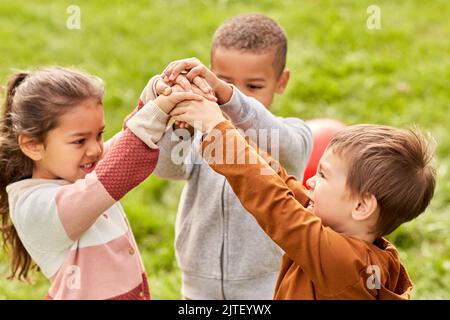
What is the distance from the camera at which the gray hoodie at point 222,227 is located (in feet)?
9.48

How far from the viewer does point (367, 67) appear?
6168mm

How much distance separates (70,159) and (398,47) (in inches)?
174

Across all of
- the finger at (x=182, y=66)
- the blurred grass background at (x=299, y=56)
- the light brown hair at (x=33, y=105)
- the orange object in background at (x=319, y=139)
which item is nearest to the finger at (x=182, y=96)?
the finger at (x=182, y=66)

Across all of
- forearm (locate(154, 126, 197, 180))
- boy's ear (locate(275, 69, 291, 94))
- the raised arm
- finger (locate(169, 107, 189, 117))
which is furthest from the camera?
boy's ear (locate(275, 69, 291, 94))

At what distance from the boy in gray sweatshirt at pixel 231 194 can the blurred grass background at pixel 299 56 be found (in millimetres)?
1400

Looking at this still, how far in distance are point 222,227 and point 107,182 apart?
0.63 meters

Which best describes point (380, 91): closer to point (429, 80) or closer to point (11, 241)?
point (429, 80)

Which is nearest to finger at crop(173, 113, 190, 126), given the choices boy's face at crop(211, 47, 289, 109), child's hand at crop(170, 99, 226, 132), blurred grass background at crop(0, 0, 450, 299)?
child's hand at crop(170, 99, 226, 132)

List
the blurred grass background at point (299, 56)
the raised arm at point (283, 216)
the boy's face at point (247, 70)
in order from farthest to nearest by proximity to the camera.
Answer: the blurred grass background at point (299, 56), the boy's face at point (247, 70), the raised arm at point (283, 216)

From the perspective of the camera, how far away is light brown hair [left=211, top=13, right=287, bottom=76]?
3035 mm

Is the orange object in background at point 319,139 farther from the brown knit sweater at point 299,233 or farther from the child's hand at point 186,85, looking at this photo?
the brown knit sweater at point 299,233

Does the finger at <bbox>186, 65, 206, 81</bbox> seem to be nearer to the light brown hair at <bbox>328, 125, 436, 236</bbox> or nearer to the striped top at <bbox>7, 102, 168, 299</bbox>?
the striped top at <bbox>7, 102, 168, 299</bbox>

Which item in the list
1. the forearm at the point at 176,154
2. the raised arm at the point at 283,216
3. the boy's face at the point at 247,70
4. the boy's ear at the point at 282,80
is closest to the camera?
the raised arm at the point at 283,216

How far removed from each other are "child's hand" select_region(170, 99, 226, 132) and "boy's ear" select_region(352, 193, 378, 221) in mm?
510
